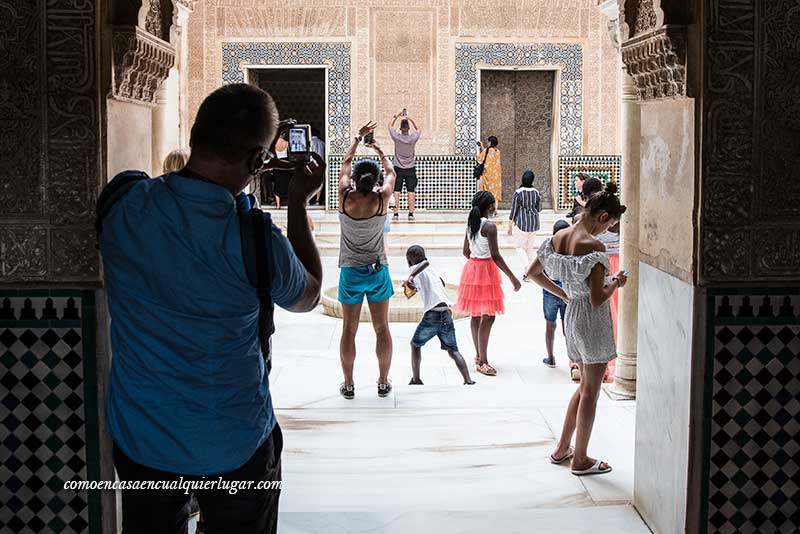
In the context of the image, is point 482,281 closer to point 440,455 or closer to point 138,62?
point 440,455

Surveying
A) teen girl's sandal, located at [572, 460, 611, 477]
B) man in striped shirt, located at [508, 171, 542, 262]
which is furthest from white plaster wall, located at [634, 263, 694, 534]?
man in striped shirt, located at [508, 171, 542, 262]

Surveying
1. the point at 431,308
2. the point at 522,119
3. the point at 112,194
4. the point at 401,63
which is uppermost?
the point at 401,63

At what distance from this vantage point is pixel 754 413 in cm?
296

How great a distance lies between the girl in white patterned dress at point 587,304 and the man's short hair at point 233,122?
2036mm

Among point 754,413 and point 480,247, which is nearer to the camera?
point 754,413

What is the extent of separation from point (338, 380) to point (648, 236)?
2758 mm

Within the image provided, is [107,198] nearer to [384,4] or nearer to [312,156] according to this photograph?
[312,156]

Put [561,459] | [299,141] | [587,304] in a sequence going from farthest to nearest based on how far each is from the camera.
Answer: [561,459] → [587,304] → [299,141]

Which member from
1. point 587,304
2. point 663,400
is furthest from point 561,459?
point 663,400

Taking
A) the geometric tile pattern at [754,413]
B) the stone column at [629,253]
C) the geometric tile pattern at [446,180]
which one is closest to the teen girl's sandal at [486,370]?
the stone column at [629,253]

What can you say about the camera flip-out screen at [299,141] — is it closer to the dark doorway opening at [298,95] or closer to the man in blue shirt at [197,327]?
the man in blue shirt at [197,327]

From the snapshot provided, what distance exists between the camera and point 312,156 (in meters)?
2.19

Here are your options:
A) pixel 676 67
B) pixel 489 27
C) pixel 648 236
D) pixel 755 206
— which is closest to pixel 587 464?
pixel 648 236

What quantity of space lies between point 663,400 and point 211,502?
5.75 feet
